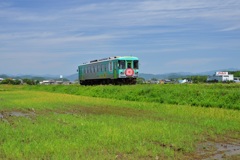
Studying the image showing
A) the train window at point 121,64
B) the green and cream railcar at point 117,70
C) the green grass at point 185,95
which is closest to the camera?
the green grass at point 185,95

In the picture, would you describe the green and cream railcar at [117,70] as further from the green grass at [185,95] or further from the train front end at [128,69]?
the green grass at [185,95]

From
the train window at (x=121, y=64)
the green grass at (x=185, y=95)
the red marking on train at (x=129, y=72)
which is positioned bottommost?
the green grass at (x=185, y=95)

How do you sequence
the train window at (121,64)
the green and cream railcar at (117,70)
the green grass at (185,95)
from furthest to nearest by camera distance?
the green and cream railcar at (117,70) → the train window at (121,64) → the green grass at (185,95)

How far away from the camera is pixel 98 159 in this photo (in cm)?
614

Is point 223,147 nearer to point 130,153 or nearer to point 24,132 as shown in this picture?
point 130,153

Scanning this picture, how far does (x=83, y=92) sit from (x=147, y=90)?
10344 millimetres

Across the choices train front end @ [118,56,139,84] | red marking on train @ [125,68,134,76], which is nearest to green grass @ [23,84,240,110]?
train front end @ [118,56,139,84]

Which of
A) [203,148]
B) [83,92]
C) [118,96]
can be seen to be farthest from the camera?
[83,92]

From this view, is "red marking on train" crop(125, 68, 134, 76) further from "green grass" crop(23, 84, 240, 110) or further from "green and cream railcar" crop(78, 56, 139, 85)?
"green grass" crop(23, 84, 240, 110)

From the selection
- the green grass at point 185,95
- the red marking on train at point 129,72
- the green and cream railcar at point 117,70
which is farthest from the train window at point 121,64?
the green grass at point 185,95

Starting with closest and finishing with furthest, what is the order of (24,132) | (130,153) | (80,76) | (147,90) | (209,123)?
(130,153) → (24,132) → (209,123) → (147,90) → (80,76)

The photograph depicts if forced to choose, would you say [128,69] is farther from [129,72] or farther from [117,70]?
[117,70]

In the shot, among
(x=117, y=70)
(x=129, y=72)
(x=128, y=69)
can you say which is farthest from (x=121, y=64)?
(x=129, y=72)

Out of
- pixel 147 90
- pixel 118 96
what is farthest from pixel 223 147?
pixel 118 96
